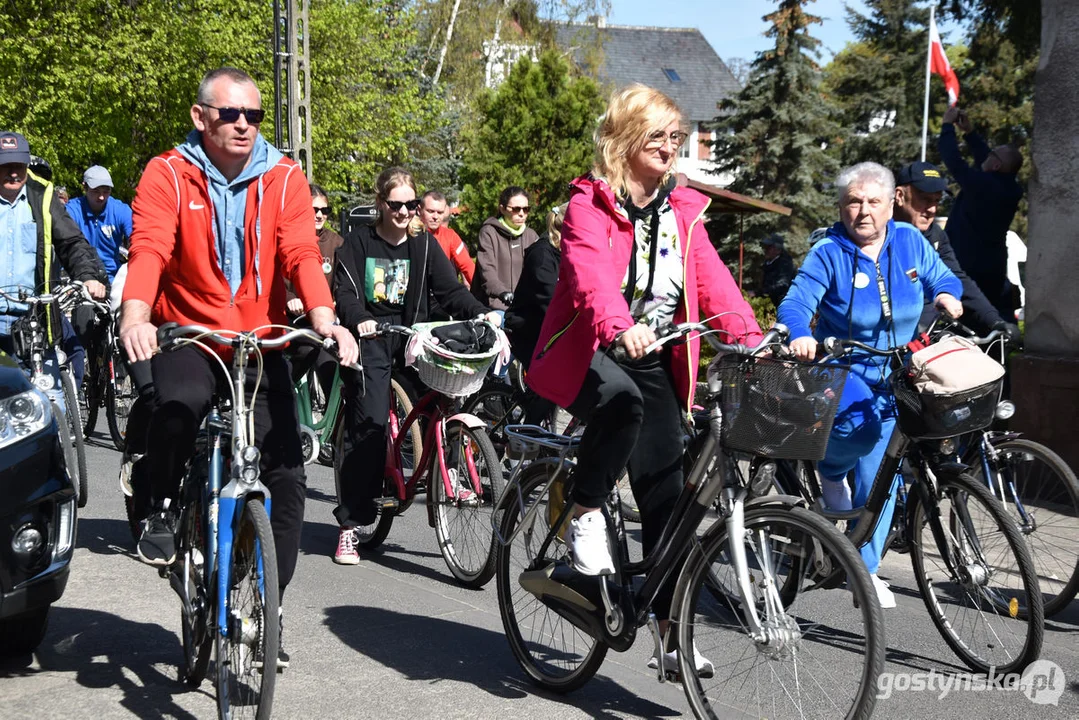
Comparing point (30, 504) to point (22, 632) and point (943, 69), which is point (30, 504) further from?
point (943, 69)

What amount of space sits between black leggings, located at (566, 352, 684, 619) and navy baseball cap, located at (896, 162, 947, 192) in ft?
9.49

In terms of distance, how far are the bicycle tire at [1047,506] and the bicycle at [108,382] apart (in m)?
7.17

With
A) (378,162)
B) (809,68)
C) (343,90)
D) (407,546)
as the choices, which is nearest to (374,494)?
(407,546)

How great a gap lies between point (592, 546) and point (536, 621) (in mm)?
738

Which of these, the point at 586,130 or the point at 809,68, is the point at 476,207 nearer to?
the point at 586,130

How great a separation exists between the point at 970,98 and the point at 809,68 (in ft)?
17.6

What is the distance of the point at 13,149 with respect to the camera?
23.3 feet

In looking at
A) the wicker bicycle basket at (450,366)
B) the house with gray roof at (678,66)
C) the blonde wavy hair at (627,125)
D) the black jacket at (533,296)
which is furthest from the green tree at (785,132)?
the blonde wavy hair at (627,125)

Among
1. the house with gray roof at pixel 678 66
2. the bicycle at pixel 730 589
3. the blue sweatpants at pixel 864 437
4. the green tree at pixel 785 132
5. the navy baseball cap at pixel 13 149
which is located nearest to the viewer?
the bicycle at pixel 730 589

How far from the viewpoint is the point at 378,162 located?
35781 millimetres

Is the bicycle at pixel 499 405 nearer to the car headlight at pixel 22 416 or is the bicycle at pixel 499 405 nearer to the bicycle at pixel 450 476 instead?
the bicycle at pixel 450 476

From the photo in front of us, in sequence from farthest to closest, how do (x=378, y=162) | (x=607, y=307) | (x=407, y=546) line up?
(x=378, y=162)
(x=407, y=546)
(x=607, y=307)

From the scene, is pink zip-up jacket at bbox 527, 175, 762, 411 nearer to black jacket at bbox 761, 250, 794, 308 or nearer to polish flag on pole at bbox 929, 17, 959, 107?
polish flag on pole at bbox 929, 17, 959, 107

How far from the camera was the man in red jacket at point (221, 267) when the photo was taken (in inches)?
168
